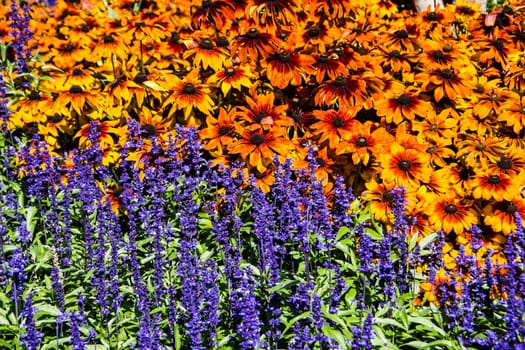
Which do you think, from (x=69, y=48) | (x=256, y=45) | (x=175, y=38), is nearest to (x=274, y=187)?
(x=256, y=45)

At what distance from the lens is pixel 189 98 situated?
411 cm

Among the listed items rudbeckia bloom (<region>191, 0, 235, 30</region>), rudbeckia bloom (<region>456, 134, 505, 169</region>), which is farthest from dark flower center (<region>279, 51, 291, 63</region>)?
rudbeckia bloom (<region>456, 134, 505, 169</region>)

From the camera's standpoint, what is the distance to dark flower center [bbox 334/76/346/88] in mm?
4043

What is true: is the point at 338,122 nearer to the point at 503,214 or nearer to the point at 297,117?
the point at 297,117

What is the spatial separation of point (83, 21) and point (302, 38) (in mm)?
2368

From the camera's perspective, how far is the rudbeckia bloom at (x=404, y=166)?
3701 millimetres

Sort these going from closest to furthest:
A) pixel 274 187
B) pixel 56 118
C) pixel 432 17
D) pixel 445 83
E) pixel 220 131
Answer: pixel 274 187
pixel 220 131
pixel 445 83
pixel 56 118
pixel 432 17

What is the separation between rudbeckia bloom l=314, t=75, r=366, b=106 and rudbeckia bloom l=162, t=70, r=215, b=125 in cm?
70

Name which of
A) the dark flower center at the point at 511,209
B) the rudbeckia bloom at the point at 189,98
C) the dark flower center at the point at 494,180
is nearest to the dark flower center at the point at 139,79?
the rudbeckia bloom at the point at 189,98

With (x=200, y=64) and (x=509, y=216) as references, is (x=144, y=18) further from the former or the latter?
(x=509, y=216)

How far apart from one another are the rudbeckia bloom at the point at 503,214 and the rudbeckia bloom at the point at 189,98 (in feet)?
5.85

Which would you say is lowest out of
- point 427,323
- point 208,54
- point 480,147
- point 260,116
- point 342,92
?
point 427,323

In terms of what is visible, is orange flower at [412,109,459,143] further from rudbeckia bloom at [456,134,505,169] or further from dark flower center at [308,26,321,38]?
dark flower center at [308,26,321,38]

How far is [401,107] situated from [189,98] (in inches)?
52.4
